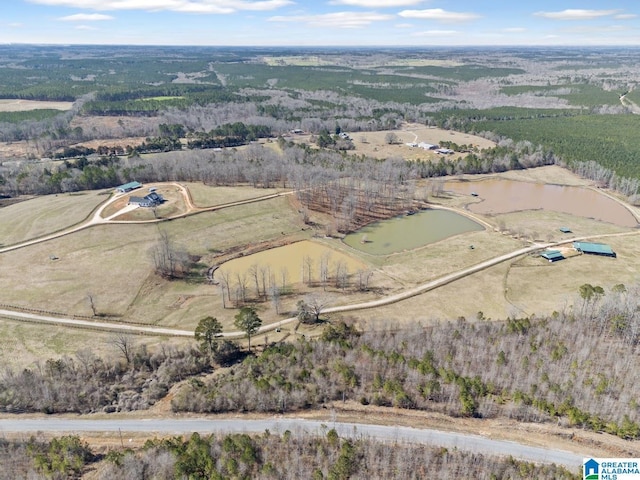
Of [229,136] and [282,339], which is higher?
[229,136]

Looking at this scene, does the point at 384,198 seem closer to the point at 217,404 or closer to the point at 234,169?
the point at 234,169

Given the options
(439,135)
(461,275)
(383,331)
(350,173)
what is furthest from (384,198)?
(439,135)

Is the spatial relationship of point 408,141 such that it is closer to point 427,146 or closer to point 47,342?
point 427,146

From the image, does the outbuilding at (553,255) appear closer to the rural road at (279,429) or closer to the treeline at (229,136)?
the rural road at (279,429)

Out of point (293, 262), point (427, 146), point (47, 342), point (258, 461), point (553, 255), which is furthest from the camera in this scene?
point (427, 146)

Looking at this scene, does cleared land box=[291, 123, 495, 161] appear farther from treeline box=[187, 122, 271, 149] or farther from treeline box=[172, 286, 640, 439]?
treeline box=[172, 286, 640, 439]

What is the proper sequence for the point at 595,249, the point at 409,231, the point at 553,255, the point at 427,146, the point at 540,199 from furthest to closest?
the point at 427,146, the point at 540,199, the point at 409,231, the point at 595,249, the point at 553,255

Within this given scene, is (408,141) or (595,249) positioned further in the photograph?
(408,141)

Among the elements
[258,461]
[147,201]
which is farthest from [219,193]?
[258,461]

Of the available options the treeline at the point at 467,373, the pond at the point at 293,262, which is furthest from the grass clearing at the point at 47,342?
the pond at the point at 293,262
